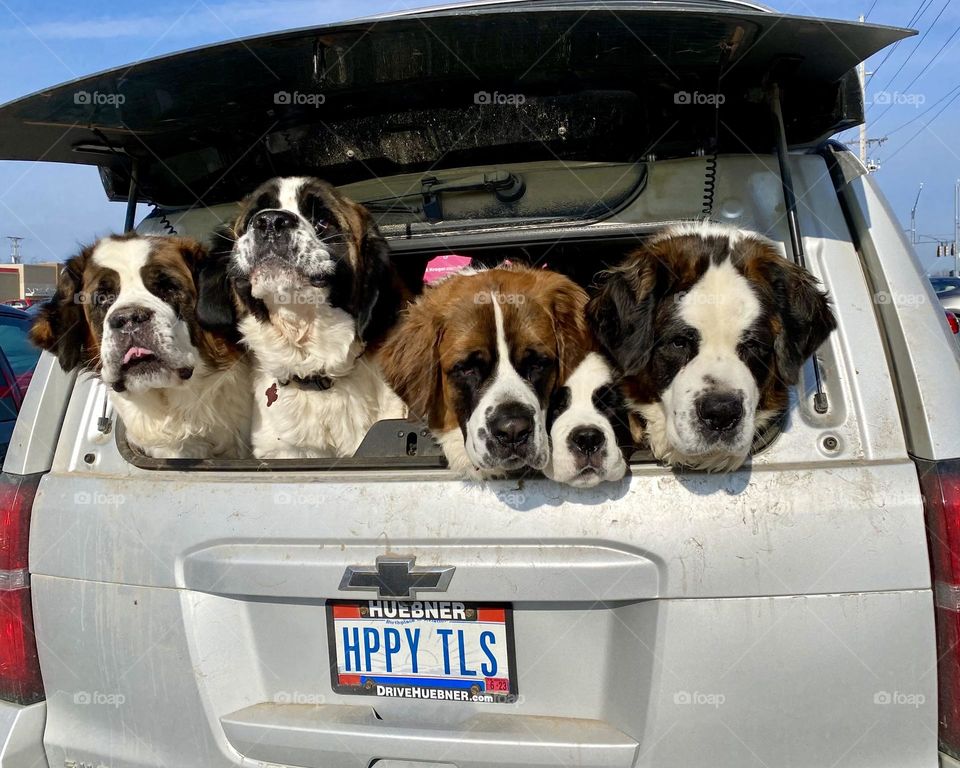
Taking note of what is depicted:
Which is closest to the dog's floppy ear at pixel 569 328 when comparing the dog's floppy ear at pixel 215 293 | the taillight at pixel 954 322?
the dog's floppy ear at pixel 215 293

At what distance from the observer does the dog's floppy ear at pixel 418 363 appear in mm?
3123

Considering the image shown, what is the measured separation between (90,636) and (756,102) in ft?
10.1

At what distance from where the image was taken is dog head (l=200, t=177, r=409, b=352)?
11.1 ft

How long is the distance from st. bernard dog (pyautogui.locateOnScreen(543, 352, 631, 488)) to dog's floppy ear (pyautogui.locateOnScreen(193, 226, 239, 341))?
1.52 meters

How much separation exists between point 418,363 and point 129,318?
115cm

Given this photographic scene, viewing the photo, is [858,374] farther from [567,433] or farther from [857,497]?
[567,433]

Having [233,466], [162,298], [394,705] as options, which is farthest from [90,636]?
[162,298]

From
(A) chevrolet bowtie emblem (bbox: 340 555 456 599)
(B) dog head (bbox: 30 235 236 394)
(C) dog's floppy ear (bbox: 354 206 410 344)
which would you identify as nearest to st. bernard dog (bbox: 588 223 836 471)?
(A) chevrolet bowtie emblem (bbox: 340 555 456 599)

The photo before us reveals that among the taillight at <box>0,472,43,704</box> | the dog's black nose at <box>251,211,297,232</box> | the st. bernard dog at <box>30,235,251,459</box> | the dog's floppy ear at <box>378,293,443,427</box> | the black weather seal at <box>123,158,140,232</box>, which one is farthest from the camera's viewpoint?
the black weather seal at <box>123,158,140,232</box>

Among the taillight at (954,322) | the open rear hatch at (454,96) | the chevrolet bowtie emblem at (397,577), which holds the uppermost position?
the open rear hatch at (454,96)

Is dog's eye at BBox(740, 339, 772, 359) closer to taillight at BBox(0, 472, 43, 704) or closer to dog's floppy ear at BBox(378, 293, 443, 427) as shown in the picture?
dog's floppy ear at BBox(378, 293, 443, 427)

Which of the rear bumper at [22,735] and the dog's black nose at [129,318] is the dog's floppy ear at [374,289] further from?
the rear bumper at [22,735]

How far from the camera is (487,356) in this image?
3.03m

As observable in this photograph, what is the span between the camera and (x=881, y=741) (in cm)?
222
